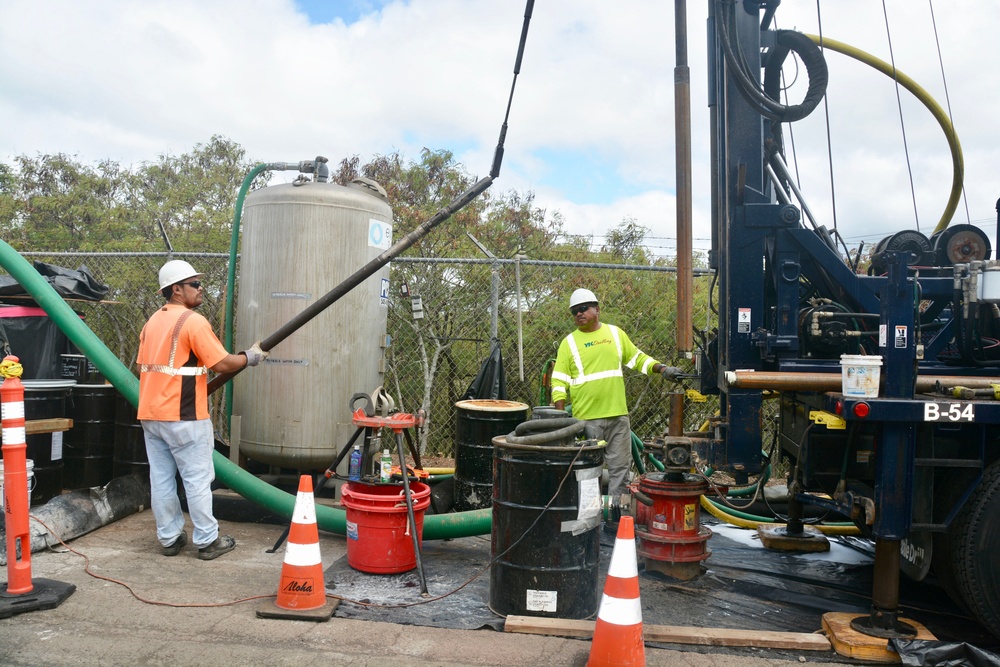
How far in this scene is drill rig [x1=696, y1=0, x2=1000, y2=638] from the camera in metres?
3.87

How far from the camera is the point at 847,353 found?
16.3 feet

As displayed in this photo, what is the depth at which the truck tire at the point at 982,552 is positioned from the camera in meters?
3.86

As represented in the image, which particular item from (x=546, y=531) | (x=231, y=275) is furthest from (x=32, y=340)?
(x=546, y=531)

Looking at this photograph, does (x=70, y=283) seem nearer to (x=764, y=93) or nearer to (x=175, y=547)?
(x=175, y=547)

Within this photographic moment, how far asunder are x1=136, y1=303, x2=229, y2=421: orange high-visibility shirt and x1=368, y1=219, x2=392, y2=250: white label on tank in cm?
166

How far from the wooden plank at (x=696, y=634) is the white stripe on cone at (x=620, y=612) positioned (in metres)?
0.48

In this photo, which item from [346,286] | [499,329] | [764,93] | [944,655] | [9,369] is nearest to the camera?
[944,655]

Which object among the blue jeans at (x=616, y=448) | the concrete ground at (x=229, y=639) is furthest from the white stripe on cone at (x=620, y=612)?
the blue jeans at (x=616, y=448)

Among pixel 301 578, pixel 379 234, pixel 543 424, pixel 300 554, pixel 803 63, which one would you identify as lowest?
pixel 301 578

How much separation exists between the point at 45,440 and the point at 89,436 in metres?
0.41

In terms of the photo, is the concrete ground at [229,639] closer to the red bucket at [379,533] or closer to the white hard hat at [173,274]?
the red bucket at [379,533]

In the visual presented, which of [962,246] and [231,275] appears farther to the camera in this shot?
[231,275]

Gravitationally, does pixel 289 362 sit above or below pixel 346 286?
below

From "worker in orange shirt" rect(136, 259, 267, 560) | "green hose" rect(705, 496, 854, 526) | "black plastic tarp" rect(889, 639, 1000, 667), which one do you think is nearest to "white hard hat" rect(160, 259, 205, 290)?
"worker in orange shirt" rect(136, 259, 267, 560)
